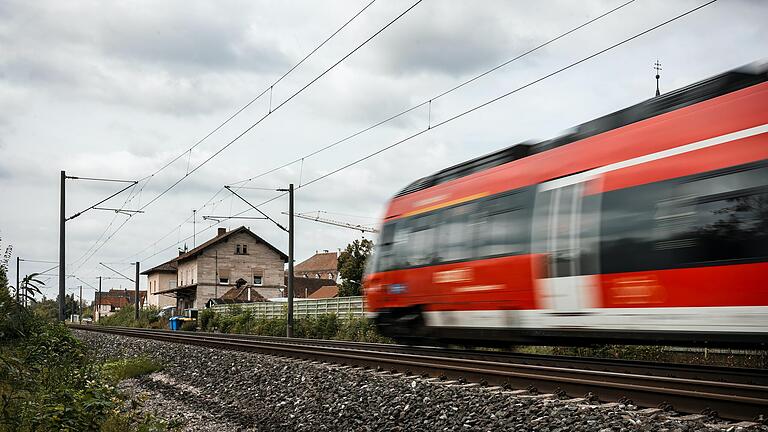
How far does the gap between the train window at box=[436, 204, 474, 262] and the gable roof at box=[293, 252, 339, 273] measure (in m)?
130

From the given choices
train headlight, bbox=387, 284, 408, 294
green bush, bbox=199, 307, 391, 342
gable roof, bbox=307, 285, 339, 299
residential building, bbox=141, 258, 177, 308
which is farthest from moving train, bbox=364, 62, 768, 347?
gable roof, bbox=307, 285, 339, 299

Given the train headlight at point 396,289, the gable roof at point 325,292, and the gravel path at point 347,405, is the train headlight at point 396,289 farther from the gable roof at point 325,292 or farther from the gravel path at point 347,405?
the gable roof at point 325,292

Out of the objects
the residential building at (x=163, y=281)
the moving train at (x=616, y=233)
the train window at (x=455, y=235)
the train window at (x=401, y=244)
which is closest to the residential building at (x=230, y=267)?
the residential building at (x=163, y=281)

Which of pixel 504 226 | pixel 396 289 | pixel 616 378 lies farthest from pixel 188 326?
pixel 616 378

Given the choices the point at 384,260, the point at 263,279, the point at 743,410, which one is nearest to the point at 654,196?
the point at 743,410

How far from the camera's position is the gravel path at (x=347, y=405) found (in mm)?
7360

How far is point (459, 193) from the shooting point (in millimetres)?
14523

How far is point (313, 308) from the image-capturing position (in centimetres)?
3350

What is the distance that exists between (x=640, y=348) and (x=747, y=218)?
7.30 m

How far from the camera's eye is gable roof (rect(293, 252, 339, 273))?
482ft

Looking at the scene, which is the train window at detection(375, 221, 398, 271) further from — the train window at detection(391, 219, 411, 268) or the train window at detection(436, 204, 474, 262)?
the train window at detection(436, 204, 474, 262)

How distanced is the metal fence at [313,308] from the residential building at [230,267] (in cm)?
2962

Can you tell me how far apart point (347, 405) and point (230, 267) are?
66.0m

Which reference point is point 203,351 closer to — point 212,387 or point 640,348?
point 212,387
